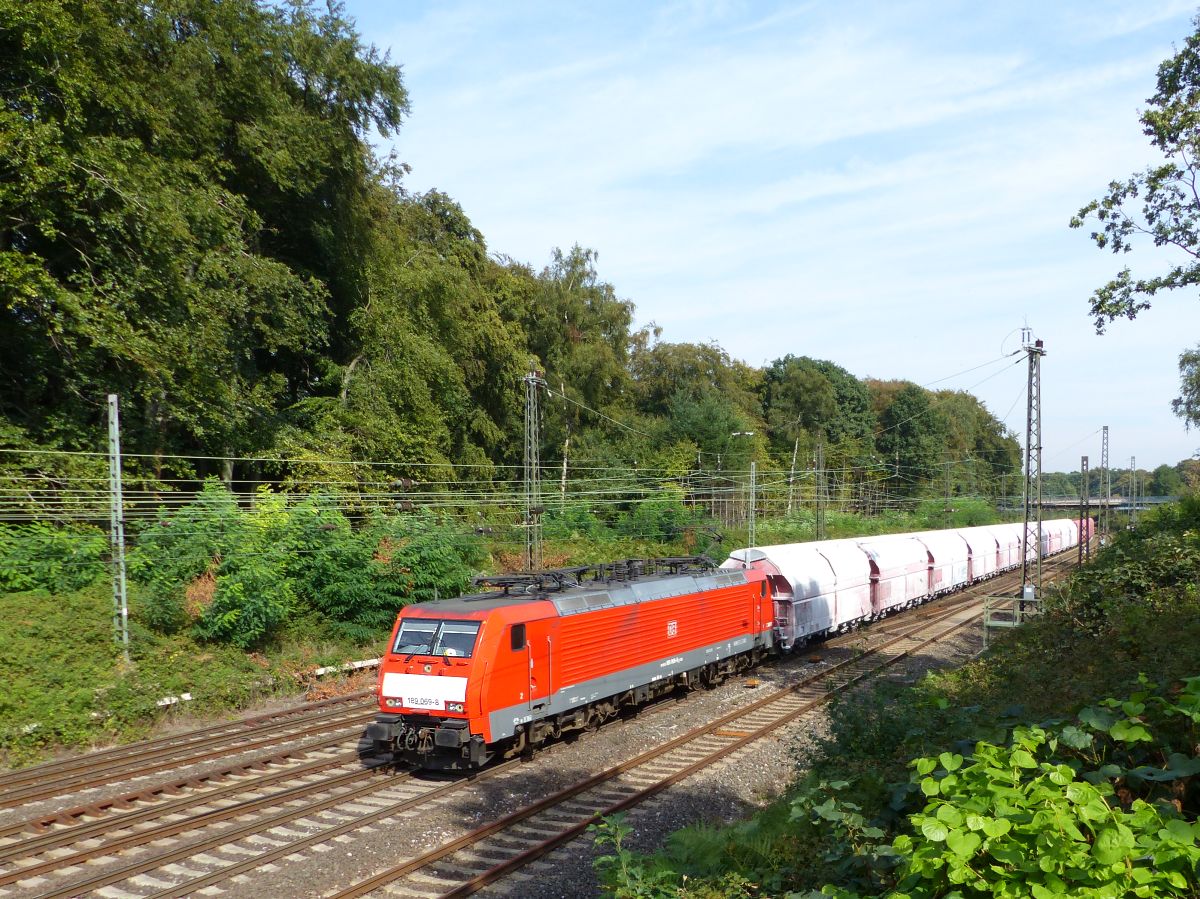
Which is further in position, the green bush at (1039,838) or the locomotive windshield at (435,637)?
the locomotive windshield at (435,637)

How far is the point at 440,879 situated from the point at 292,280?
23178 mm

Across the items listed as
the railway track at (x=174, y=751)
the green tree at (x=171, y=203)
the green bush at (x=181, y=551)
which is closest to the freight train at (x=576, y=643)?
the railway track at (x=174, y=751)

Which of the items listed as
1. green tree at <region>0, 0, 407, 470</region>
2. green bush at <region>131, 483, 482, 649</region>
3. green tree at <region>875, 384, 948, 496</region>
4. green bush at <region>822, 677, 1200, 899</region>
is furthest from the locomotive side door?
green tree at <region>875, 384, 948, 496</region>

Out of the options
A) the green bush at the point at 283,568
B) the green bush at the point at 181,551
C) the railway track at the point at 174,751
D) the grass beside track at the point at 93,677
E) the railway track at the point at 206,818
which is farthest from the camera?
the green bush at the point at 283,568

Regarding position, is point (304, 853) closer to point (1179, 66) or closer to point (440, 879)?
point (440, 879)

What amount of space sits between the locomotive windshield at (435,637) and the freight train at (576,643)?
2cm

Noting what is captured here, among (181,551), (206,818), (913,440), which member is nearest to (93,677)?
(181,551)

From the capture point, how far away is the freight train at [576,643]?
1303 cm

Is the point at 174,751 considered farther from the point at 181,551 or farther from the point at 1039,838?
the point at 1039,838

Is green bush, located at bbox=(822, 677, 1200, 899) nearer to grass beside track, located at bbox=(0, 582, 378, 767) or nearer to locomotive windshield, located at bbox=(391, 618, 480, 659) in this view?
locomotive windshield, located at bbox=(391, 618, 480, 659)

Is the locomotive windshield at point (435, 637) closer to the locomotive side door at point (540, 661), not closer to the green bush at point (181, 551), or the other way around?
the locomotive side door at point (540, 661)

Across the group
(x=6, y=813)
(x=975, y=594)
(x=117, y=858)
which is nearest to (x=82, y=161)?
(x=6, y=813)

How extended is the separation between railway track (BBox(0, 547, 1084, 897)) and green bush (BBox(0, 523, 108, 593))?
6.06 meters

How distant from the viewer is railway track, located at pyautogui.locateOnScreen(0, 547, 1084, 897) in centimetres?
989
